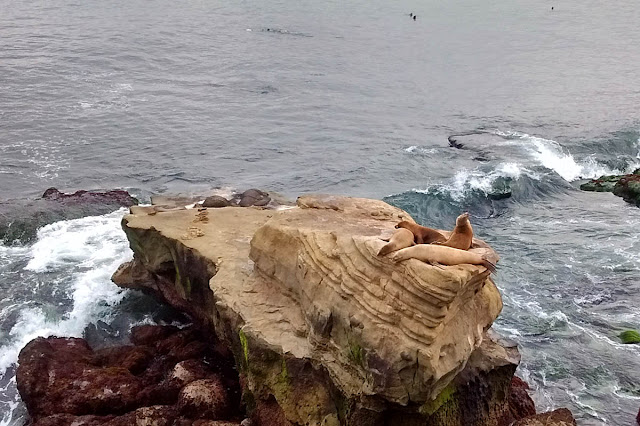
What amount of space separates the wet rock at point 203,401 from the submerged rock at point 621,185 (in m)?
22.2

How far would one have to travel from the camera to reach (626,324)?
742 inches

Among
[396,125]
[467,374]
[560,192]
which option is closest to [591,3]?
[396,125]

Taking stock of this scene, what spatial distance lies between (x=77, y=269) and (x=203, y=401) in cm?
870

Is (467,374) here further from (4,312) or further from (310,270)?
(4,312)

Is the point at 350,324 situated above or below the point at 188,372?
above

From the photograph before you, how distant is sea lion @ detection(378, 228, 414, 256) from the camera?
456 inches

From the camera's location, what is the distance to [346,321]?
11.8 m

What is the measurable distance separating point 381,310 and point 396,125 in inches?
1134

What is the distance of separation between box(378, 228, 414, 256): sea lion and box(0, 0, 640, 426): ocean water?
6649 mm

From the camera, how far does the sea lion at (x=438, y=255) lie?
37.2 feet

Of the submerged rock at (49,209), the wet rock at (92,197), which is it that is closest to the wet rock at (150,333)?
the submerged rock at (49,209)

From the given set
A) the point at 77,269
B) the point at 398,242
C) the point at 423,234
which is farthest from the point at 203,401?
the point at 77,269

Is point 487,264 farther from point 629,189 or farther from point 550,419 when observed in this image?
point 629,189

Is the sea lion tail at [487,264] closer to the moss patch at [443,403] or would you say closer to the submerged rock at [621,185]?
the moss patch at [443,403]
